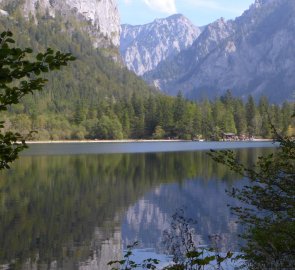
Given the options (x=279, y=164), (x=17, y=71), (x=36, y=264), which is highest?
(x=17, y=71)

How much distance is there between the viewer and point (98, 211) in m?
36.8

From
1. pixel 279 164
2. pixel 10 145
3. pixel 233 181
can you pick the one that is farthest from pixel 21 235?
pixel 233 181

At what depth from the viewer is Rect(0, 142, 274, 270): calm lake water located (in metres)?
25.0

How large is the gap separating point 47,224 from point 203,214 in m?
11.8

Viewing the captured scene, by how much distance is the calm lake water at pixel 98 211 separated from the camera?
25.0m

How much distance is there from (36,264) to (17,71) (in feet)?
59.3

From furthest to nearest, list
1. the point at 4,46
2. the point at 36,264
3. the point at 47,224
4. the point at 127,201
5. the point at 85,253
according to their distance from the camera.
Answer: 1. the point at 127,201
2. the point at 47,224
3. the point at 85,253
4. the point at 36,264
5. the point at 4,46

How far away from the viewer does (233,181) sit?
53.1 metres

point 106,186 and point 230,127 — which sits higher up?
point 230,127

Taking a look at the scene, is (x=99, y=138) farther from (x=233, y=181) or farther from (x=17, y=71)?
(x=17, y=71)

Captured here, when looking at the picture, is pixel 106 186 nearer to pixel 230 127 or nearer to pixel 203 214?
pixel 203 214

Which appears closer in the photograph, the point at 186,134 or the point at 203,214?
the point at 203,214

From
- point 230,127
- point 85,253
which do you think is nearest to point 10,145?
point 85,253

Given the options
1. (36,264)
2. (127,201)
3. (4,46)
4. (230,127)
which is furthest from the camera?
(230,127)
